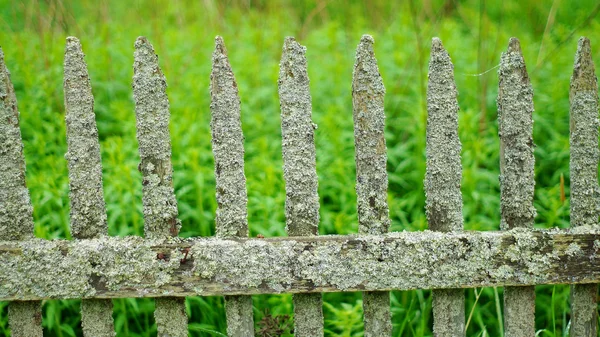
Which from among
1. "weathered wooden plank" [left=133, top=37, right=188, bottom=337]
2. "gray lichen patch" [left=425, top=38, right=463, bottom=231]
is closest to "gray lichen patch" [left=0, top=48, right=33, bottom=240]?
"weathered wooden plank" [left=133, top=37, right=188, bottom=337]

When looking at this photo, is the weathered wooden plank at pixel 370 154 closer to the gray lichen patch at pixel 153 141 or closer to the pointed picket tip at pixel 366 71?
the pointed picket tip at pixel 366 71

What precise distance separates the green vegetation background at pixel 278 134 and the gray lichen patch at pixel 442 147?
0.29 metres

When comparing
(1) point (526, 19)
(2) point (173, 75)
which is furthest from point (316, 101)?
(1) point (526, 19)

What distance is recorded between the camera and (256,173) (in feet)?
9.90

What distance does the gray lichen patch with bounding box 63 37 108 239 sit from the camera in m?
1.87

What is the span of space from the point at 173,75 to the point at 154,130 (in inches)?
81.0

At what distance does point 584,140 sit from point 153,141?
1657 millimetres

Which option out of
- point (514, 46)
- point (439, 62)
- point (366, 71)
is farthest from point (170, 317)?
point (514, 46)

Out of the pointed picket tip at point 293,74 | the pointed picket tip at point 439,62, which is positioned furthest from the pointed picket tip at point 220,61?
the pointed picket tip at point 439,62

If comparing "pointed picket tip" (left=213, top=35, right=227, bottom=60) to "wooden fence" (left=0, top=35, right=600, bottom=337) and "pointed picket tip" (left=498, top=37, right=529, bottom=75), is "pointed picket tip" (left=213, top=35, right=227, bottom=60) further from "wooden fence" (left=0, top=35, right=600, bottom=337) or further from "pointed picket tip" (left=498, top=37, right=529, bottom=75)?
"pointed picket tip" (left=498, top=37, right=529, bottom=75)

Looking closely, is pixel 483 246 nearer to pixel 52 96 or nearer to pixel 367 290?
pixel 367 290

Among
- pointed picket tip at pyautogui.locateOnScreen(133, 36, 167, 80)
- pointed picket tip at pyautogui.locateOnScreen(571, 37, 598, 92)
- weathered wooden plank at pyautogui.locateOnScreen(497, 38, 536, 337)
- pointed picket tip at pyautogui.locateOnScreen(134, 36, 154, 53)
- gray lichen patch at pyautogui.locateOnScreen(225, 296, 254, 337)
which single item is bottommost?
gray lichen patch at pyautogui.locateOnScreen(225, 296, 254, 337)

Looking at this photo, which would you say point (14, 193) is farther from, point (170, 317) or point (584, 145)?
point (584, 145)

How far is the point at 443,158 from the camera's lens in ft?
6.29
